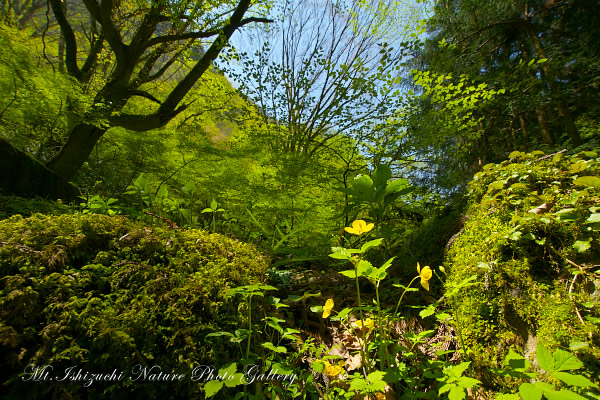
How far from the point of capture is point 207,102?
6840mm

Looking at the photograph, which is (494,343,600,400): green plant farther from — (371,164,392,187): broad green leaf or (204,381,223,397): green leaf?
(371,164,392,187): broad green leaf

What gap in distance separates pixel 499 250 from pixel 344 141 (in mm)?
3837

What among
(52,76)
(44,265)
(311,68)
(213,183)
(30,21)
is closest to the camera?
(44,265)

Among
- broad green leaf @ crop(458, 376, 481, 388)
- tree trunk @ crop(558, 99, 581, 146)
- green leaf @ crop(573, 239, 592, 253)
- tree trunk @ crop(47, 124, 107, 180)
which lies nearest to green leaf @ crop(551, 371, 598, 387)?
broad green leaf @ crop(458, 376, 481, 388)

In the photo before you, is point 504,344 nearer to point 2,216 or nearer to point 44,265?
point 44,265

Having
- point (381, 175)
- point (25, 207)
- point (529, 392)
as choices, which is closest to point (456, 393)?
point (529, 392)

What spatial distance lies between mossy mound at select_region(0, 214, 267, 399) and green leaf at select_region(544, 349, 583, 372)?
993 mm

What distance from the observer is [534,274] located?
1.11 m

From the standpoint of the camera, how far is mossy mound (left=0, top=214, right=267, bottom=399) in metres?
0.73

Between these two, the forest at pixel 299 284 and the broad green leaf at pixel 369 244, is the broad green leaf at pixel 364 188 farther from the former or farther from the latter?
the broad green leaf at pixel 369 244

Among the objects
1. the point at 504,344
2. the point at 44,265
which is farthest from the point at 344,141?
the point at 44,265

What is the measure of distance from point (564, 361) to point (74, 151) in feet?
19.0

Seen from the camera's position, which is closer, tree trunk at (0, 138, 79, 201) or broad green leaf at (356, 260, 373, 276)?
broad green leaf at (356, 260, 373, 276)

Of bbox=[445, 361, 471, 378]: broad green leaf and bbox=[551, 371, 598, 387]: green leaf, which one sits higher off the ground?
bbox=[551, 371, 598, 387]: green leaf
